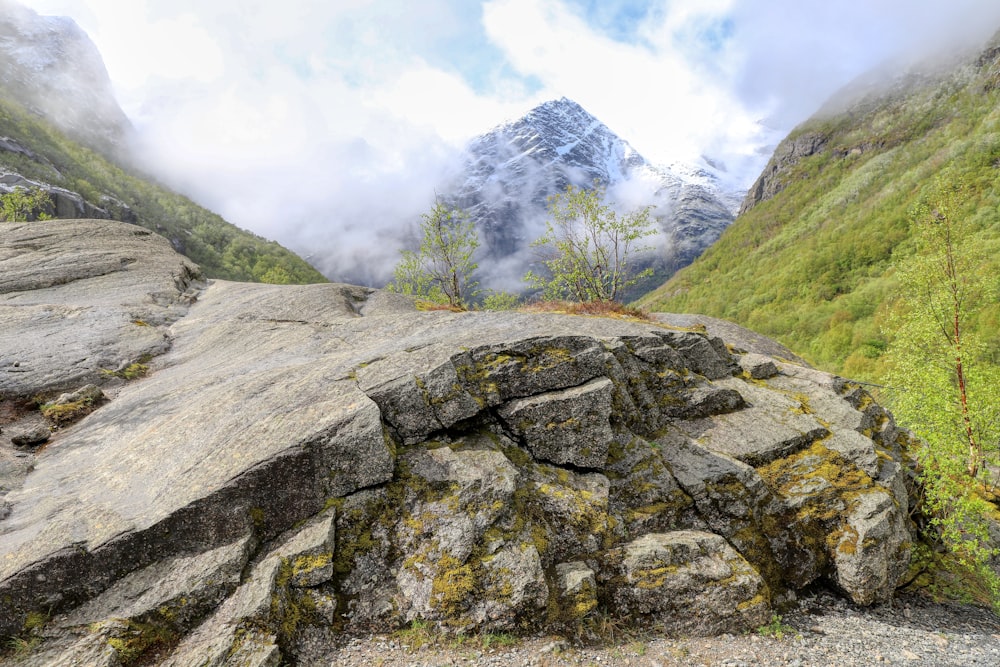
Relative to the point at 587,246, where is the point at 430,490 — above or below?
below

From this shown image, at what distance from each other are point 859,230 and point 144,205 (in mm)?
206650

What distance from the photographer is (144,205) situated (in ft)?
497

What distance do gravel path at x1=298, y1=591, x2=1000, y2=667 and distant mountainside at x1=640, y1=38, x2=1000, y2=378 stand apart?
794 inches

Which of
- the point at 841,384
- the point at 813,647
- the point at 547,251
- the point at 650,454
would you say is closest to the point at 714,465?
the point at 650,454

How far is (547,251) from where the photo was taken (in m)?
44.4

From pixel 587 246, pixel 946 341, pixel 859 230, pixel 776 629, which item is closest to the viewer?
pixel 776 629

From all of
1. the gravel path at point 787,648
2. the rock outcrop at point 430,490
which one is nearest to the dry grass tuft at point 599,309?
the rock outcrop at point 430,490

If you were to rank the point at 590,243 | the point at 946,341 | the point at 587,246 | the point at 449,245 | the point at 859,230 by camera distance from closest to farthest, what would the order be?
the point at 946,341, the point at 587,246, the point at 590,243, the point at 449,245, the point at 859,230

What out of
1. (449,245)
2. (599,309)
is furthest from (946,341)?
(449,245)

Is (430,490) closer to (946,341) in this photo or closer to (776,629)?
(776,629)

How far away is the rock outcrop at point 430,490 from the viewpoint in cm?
997

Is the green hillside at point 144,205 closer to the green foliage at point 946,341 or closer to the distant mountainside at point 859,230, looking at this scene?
the distant mountainside at point 859,230

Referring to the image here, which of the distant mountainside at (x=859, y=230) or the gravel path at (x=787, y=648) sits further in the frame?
the distant mountainside at (x=859, y=230)

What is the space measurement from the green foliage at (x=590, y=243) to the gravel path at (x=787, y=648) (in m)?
26.7
